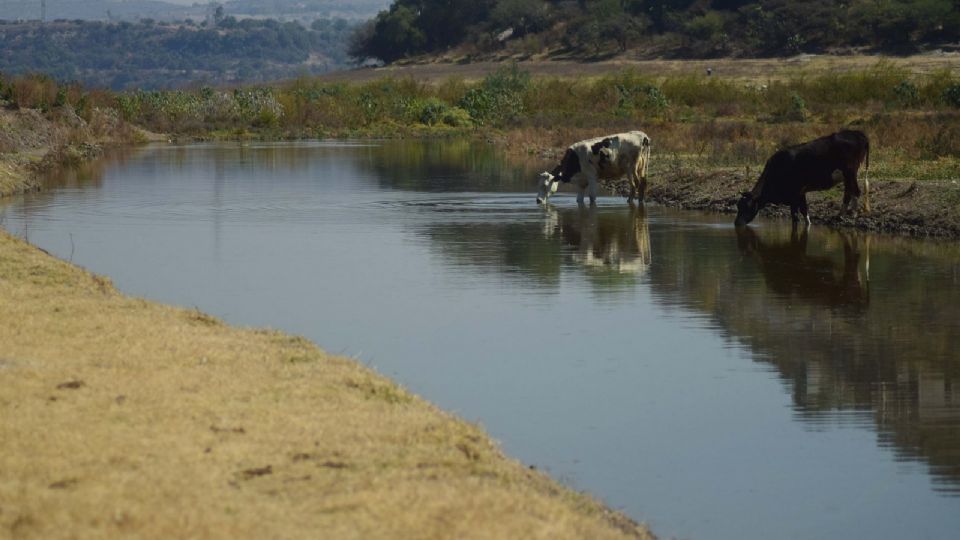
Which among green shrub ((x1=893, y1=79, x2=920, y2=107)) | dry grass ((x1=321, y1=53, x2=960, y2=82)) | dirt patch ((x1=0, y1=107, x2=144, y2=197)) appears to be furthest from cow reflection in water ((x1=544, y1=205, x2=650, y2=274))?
dry grass ((x1=321, y1=53, x2=960, y2=82))

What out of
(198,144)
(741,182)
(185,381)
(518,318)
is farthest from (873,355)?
(198,144)

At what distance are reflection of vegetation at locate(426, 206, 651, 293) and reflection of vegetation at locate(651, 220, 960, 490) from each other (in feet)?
1.81

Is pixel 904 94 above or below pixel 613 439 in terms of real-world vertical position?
above

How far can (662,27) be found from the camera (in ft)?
338

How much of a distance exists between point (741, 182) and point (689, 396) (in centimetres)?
1682

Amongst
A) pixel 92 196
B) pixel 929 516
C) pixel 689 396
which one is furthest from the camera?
pixel 92 196

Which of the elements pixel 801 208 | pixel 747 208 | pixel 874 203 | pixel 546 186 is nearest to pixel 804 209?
pixel 801 208

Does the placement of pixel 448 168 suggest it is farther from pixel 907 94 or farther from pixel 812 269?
pixel 812 269

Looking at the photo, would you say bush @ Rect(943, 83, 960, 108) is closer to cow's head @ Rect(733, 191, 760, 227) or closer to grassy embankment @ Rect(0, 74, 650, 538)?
cow's head @ Rect(733, 191, 760, 227)

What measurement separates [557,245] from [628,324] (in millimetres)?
7220

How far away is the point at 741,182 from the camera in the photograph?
97.6ft

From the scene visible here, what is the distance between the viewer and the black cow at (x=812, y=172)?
2498cm

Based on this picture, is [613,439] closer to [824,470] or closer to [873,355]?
[824,470]

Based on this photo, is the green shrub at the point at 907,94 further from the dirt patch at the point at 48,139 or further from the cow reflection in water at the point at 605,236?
the dirt patch at the point at 48,139
